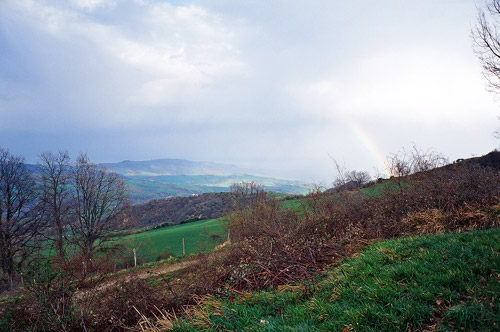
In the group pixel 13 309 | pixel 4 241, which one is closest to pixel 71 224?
pixel 4 241

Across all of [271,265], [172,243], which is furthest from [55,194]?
[271,265]

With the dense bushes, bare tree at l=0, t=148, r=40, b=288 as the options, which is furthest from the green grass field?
the dense bushes

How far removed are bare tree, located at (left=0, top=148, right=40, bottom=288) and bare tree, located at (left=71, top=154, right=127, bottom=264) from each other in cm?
355

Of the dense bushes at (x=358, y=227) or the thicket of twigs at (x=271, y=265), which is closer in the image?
the thicket of twigs at (x=271, y=265)

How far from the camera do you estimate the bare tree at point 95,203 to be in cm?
2636

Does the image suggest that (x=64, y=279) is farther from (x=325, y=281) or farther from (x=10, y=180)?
(x=10, y=180)

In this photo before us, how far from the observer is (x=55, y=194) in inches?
990

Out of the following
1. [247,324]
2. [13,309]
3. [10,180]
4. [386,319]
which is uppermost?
[10,180]

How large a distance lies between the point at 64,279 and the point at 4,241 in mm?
23208

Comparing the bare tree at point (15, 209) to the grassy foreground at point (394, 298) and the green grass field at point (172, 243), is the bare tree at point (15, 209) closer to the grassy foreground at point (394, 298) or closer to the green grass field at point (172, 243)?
the green grass field at point (172, 243)

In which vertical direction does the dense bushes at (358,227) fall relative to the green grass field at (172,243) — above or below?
above

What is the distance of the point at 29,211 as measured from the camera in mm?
23594

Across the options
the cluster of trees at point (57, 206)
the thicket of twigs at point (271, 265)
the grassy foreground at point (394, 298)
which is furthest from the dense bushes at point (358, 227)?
the cluster of trees at point (57, 206)

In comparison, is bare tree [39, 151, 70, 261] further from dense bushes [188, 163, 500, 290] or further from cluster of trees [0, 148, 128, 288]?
dense bushes [188, 163, 500, 290]
